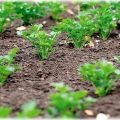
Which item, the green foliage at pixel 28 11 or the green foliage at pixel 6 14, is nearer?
the green foliage at pixel 6 14

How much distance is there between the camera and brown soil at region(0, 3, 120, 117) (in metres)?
3.70

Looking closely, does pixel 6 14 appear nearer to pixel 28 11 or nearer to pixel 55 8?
pixel 28 11

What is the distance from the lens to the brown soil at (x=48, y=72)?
3701 mm

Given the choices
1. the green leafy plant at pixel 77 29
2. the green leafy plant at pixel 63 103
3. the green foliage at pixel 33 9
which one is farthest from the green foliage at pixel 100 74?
the green foliage at pixel 33 9

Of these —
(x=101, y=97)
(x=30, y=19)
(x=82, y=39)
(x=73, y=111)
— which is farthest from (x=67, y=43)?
(x=73, y=111)

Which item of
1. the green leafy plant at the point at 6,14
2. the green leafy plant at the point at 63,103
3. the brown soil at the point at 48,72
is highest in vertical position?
the green leafy plant at the point at 63,103

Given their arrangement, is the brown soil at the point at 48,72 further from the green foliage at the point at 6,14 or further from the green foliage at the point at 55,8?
the green foliage at the point at 55,8

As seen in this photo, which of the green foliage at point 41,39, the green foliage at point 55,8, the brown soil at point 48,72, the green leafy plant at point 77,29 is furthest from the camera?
the green foliage at point 55,8

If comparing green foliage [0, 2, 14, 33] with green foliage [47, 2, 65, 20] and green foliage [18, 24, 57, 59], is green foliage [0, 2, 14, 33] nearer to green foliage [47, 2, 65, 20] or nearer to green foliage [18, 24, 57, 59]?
green foliage [47, 2, 65, 20]

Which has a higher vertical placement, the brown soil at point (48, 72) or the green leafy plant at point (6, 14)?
the green leafy plant at point (6, 14)

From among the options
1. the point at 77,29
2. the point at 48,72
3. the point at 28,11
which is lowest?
the point at 48,72

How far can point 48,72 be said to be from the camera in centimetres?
473

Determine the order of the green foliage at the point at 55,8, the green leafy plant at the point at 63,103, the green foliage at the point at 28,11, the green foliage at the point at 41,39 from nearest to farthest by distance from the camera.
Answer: the green leafy plant at the point at 63,103
the green foliage at the point at 41,39
the green foliage at the point at 28,11
the green foliage at the point at 55,8

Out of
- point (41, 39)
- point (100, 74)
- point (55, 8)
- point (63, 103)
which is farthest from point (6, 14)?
point (63, 103)
